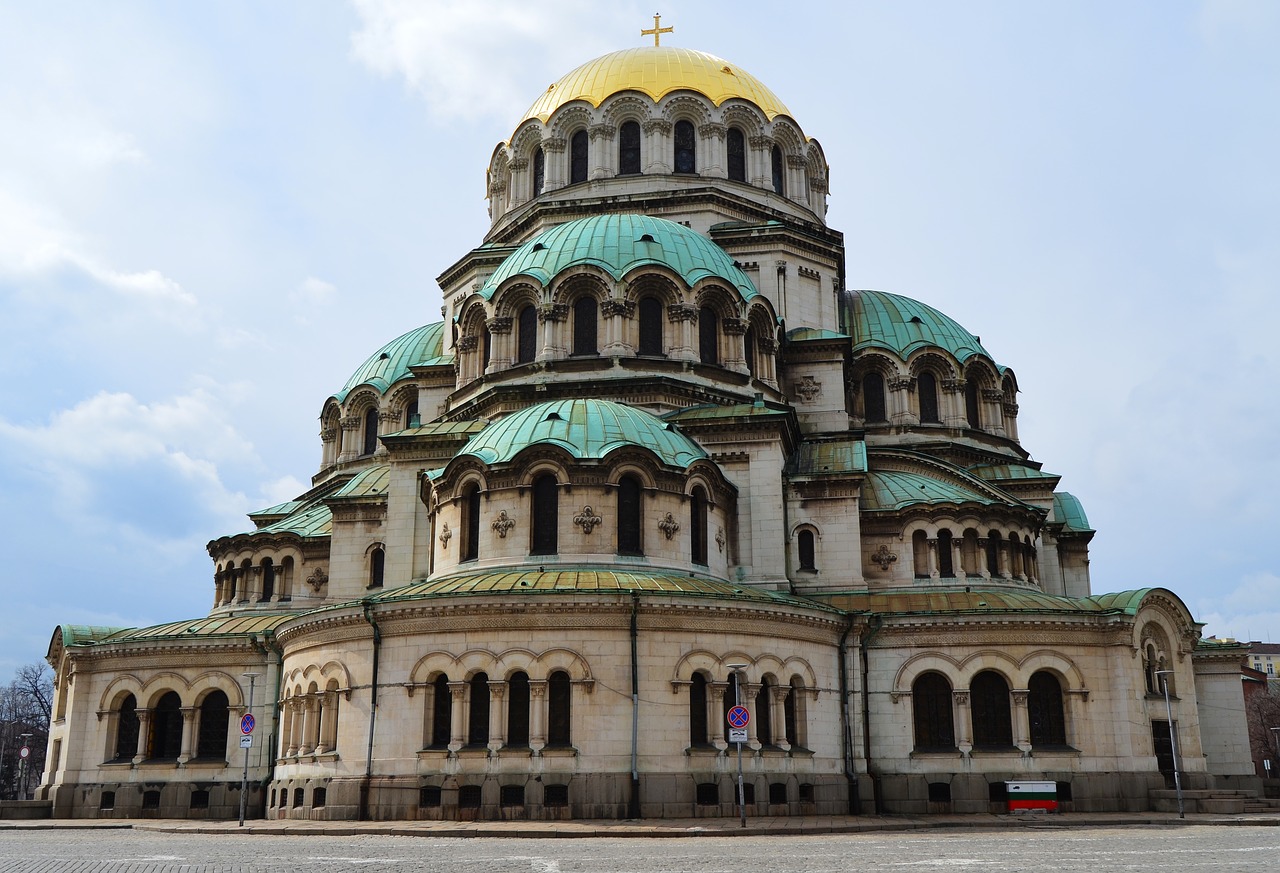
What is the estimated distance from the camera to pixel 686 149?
48156mm

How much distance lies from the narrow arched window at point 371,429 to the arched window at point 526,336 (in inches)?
494

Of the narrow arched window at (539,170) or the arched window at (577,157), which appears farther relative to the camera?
the narrow arched window at (539,170)

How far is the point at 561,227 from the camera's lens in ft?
136

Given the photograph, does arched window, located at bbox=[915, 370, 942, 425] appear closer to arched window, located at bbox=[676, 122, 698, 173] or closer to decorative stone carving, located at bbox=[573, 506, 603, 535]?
arched window, located at bbox=[676, 122, 698, 173]

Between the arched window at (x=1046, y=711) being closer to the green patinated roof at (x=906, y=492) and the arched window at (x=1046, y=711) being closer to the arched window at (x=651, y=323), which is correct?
the green patinated roof at (x=906, y=492)

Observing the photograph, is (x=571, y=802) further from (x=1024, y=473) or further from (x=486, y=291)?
(x=1024, y=473)

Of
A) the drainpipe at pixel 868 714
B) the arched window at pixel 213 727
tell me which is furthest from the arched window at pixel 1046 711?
the arched window at pixel 213 727

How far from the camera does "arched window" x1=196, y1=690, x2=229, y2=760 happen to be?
36.2 m

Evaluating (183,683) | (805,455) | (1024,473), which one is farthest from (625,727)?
(1024,473)

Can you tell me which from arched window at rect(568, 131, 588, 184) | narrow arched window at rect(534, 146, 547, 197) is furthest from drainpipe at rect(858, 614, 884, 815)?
narrow arched window at rect(534, 146, 547, 197)

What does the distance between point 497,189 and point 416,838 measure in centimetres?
3287

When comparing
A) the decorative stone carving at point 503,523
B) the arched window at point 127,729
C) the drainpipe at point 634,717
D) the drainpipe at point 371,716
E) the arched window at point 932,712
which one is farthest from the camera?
the arched window at point 127,729

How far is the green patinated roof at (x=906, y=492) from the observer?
123ft

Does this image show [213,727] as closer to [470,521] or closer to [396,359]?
[470,521]
